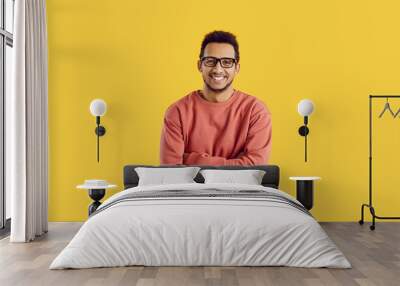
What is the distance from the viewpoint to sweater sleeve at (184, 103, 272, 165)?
673 centimetres

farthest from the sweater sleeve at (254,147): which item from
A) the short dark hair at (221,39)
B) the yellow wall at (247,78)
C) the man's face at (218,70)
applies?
the short dark hair at (221,39)

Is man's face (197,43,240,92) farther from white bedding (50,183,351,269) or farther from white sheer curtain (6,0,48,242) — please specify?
white bedding (50,183,351,269)

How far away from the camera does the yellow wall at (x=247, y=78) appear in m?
6.93

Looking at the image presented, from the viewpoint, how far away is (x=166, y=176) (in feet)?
20.4

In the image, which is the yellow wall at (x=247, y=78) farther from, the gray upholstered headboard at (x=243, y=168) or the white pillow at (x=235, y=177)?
the white pillow at (x=235, y=177)

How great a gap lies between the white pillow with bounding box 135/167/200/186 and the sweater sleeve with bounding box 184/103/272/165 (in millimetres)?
349

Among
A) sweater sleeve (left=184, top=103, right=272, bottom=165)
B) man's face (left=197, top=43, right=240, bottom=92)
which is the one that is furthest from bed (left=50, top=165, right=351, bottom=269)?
man's face (left=197, top=43, right=240, bottom=92)

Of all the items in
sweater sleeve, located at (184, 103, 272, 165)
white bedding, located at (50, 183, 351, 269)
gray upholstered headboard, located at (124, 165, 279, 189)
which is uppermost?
sweater sleeve, located at (184, 103, 272, 165)

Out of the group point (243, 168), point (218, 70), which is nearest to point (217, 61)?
point (218, 70)

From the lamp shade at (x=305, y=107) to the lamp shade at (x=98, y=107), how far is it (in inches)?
94.4

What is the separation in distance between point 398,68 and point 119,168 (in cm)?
373

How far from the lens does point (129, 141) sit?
6.93 m

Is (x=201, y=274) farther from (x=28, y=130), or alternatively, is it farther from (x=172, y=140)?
(x=172, y=140)

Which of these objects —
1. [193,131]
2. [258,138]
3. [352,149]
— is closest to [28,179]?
[193,131]
